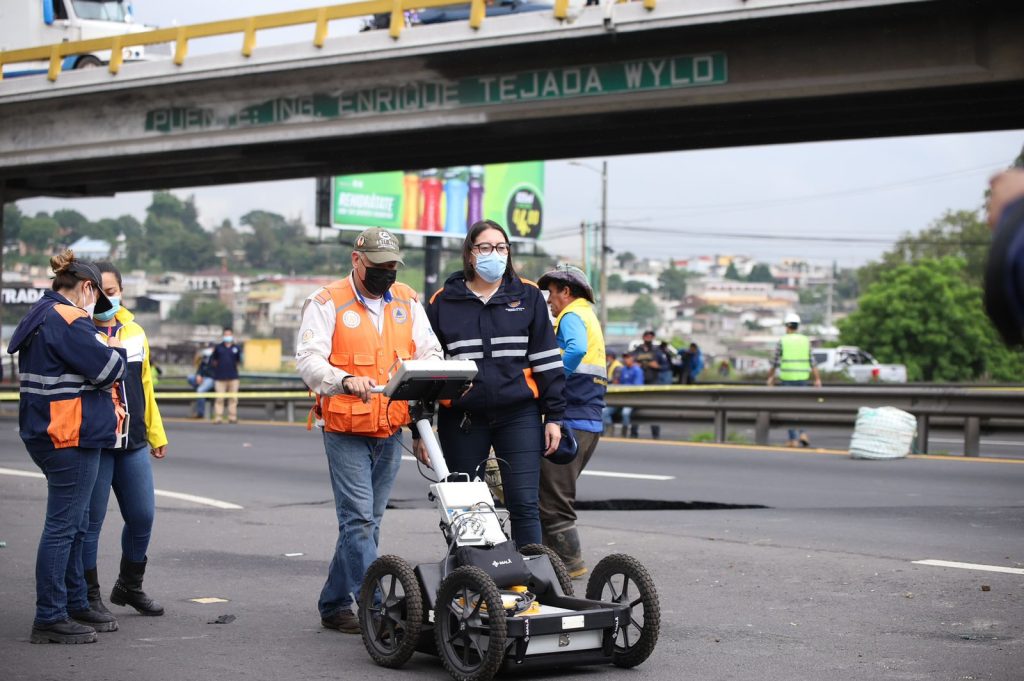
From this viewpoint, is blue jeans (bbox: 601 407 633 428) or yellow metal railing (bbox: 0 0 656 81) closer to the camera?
yellow metal railing (bbox: 0 0 656 81)

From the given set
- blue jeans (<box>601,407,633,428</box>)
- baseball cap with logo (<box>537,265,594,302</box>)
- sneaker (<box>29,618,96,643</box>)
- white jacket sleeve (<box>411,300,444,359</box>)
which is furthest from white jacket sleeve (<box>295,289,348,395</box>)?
blue jeans (<box>601,407,633,428</box>)

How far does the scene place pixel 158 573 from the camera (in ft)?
28.0

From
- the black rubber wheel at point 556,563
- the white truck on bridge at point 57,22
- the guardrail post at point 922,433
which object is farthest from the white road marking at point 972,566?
the white truck on bridge at point 57,22

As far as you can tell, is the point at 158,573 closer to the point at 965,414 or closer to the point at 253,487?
the point at 253,487

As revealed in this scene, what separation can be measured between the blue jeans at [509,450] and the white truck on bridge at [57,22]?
26253 millimetres

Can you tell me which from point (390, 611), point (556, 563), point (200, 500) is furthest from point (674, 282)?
point (390, 611)

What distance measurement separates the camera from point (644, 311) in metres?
169

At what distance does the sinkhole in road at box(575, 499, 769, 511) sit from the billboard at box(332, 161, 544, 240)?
45.4m

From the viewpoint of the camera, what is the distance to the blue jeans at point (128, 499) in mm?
7043

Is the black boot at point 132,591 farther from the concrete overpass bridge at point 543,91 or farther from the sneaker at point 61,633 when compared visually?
the concrete overpass bridge at point 543,91

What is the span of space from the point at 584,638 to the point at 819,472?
9.96 m

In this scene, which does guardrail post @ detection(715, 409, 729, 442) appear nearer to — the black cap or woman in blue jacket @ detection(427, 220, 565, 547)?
woman in blue jacket @ detection(427, 220, 565, 547)

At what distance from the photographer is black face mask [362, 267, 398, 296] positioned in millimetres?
6516

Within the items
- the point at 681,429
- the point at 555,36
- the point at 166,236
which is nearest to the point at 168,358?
the point at 166,236
